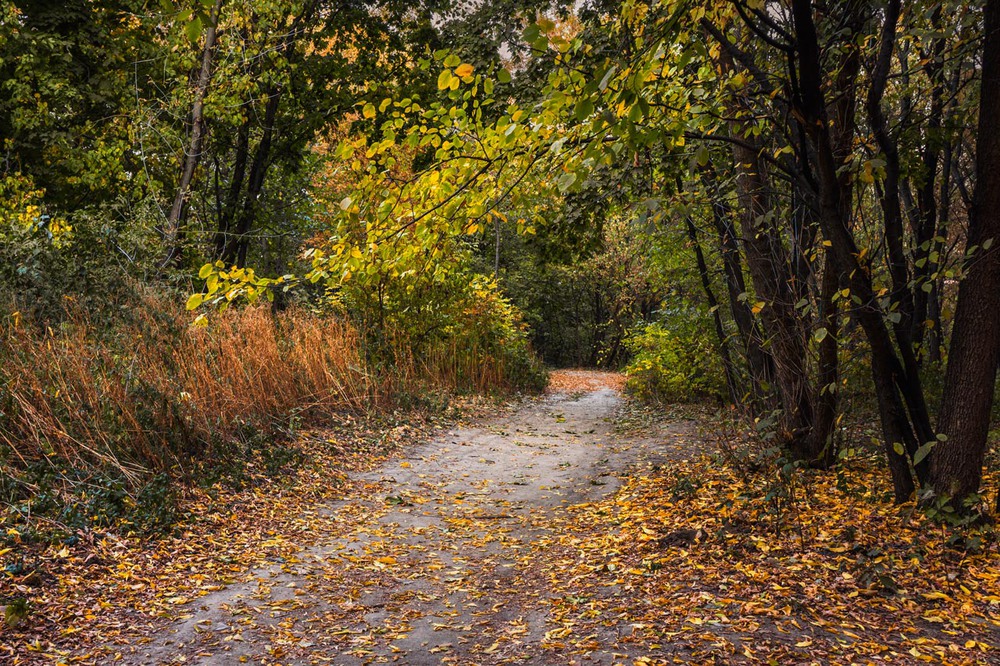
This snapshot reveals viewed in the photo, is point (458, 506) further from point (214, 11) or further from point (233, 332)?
point (214, 11)

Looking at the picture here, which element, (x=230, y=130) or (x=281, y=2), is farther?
(x=230, y=130)

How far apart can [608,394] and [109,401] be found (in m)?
12.3

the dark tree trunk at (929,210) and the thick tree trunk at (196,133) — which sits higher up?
the thick tree trunk at (196,133)

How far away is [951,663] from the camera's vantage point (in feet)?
9.11

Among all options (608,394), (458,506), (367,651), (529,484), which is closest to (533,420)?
(529,484)

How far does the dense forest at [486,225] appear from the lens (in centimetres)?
346

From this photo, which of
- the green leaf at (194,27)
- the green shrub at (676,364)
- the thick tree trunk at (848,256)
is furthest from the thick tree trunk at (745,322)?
the green leaf at (194,27)

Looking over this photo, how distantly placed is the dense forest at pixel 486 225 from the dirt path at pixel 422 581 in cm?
109

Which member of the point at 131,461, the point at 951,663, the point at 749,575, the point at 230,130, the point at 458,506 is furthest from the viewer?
the point at 230,130

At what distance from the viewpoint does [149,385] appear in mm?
5211

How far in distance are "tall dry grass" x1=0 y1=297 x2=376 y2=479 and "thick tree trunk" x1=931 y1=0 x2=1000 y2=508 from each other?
5106 millimetres

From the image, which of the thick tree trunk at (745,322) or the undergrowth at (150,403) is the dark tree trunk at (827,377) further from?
the undergrowth at (150,403)

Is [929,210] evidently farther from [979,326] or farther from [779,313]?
[979,326]

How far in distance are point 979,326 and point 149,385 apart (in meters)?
5.52
